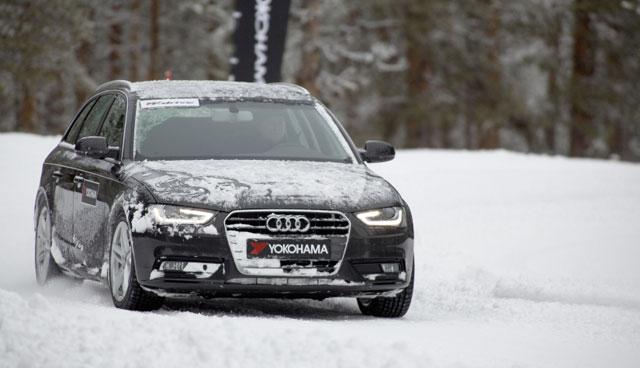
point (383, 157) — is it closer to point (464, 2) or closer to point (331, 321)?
point (331, 321)

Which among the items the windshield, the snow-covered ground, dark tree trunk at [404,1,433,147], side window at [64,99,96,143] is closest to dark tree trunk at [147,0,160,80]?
dark tree trunk at [404,1,433,147]

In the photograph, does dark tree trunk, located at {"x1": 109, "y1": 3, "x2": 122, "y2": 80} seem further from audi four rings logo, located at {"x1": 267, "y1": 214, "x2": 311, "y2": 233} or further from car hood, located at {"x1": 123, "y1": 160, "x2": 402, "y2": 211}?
audi four rings logo, located at {"x1": 267, "y1": 214, "x2": 311, "y2": 233}

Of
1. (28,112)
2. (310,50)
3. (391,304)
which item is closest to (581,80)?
(310,50)

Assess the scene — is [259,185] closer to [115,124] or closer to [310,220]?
[310,220]

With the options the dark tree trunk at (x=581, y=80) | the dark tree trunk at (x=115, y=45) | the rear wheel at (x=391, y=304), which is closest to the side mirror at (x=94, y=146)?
the rear wheel at (x=391, y=304)

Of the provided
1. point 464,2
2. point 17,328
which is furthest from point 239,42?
point 464,2

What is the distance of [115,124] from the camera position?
9.87m

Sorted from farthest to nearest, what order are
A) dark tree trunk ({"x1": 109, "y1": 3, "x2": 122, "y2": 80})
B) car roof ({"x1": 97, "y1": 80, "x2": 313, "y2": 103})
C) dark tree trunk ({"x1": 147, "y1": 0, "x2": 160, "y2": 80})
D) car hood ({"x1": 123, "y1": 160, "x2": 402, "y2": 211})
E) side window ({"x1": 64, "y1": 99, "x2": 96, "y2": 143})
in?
A: 1. dark tree trunk ({"x1": 109, "y1": 3, "x2": 122, "y2": 80})
2. dark tree trunk ({"x1": 147, "y1": 0, "x2": 160, "y2": 80})
3. side window ({"x1": 64, "y1": 99, "x2": 96, "y2": 143})
4. car roof ({"x1": 97, "y1": 80, "x2": 313, "y2": 103})
5. car hood ({"x1": 123, "y1": 160, "x2": 402, "y2": 211})

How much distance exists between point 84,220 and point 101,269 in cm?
57

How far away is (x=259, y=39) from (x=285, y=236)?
40.5 feet

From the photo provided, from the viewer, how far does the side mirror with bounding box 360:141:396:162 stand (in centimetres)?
987

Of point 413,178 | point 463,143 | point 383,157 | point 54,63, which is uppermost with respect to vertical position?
point 383,157

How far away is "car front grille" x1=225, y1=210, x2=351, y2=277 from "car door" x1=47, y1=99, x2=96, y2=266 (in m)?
2.12

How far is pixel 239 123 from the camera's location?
9.66 m
